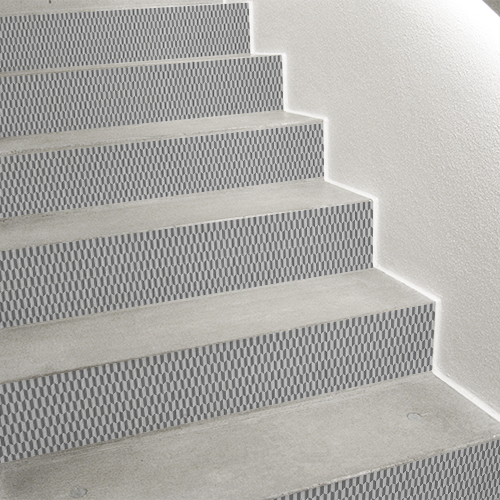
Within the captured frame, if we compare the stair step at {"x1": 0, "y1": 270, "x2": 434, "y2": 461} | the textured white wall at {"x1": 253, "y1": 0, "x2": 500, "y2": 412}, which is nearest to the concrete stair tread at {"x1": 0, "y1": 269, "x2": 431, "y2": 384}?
the stair step at {"x1": 0, "y1": 270, "x2": 434, "y2": 461}

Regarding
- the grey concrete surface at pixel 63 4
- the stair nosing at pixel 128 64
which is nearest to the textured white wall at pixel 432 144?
the stair nosing at pixel 128 64

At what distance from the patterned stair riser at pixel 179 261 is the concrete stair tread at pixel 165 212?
35 millimetres

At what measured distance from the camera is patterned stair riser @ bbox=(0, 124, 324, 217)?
7.12 feet

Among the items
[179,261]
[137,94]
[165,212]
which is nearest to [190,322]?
[179,261]

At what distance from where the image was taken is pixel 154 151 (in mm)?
2275

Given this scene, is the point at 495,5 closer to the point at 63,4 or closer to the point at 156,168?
the point at 156,168

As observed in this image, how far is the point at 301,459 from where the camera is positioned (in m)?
1.55

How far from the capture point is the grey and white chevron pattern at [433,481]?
1.52 metres

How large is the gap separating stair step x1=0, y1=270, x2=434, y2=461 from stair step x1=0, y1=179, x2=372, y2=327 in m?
0.06

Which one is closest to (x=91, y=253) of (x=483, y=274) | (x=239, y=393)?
(x=239, y=393)

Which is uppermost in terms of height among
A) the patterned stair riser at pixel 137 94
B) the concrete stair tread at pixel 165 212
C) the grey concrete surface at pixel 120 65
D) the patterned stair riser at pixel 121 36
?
the patterned stair riser at pixel 121 36

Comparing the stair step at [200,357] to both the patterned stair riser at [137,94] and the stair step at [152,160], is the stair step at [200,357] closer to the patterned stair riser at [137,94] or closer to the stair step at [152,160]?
the stair step at [152,160]

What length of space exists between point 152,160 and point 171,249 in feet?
1.40

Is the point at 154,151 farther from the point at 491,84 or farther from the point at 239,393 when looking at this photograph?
the point at 491,84
